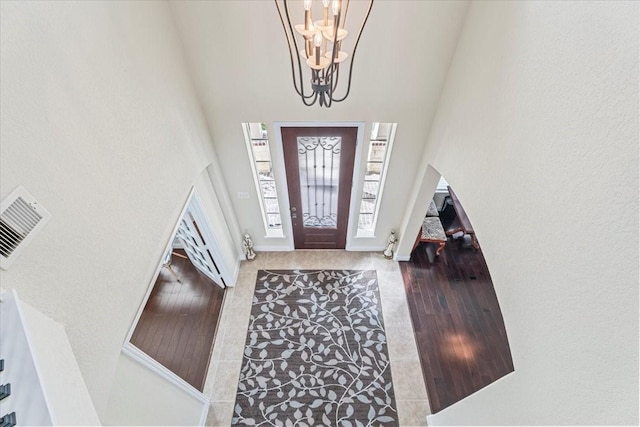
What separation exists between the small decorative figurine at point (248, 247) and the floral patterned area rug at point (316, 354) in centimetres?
32

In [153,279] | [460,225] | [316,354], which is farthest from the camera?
[460,225]

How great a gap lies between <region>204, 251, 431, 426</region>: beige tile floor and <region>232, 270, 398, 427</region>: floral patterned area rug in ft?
0.32

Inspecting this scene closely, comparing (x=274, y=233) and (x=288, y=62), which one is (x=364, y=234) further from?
(x=288, y=62)

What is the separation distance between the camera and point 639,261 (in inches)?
43.0

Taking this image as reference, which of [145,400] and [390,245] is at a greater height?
[390,245]

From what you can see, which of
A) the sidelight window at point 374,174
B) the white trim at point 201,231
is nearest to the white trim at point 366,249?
the sidelight window at point 374,174

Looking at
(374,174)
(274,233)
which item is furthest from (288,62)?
(274,233)

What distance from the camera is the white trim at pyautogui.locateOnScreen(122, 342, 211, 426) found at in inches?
86.9

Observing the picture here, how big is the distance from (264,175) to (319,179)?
74 cm

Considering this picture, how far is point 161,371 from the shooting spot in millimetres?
2576

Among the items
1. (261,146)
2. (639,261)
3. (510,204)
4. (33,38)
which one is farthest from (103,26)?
(639,261)

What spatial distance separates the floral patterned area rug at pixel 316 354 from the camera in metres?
3.38

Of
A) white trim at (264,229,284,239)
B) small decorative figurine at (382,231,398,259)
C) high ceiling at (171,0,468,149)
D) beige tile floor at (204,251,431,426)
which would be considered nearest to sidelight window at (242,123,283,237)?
white trim at (264,229,284,239)

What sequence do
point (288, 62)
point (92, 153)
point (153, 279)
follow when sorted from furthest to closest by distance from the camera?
point (288, 62), point (153, 279), point (92, 153)
